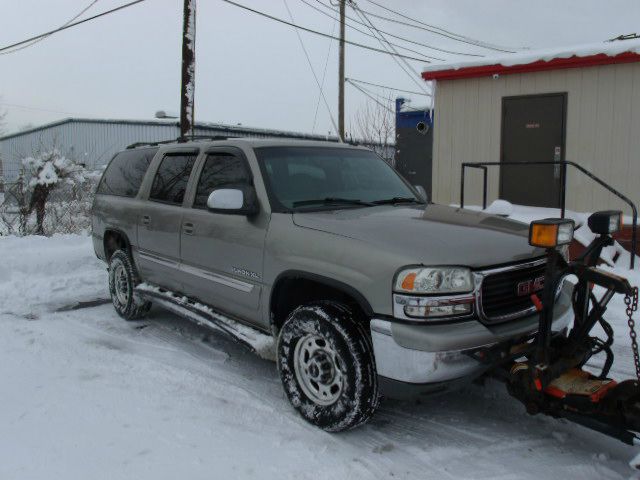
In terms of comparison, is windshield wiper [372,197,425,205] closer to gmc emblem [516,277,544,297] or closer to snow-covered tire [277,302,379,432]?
snow-covered tire [277,302,379,432]

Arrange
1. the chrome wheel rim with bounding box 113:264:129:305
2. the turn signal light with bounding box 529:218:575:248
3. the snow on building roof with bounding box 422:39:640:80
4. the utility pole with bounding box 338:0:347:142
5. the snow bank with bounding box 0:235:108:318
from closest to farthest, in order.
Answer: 1. the turn signal light with bounding box 529:218:575:248
2. the chrome wheel rim with bounding box 113:264:129:305
3. the snow bank with bounding box 0:235:108:318
4. the snow on building roof with bounding box 422:39:640:80
5. the utility pole with bounding box 338:0:347:142

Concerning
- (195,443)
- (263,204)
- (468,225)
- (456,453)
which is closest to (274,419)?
(195,443)

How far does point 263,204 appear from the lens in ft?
13.1

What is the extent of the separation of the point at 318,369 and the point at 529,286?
4.52 ft

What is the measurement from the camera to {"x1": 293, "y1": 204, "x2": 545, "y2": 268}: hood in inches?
122

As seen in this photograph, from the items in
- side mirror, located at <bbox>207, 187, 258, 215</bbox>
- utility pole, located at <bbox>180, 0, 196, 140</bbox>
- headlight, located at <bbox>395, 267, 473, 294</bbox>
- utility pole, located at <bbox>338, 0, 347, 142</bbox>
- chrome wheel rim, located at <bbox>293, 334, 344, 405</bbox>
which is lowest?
chrome wheel rim, located at <bbox>293, 334, 344, 405</bbox>

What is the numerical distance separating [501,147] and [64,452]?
9.23 meters

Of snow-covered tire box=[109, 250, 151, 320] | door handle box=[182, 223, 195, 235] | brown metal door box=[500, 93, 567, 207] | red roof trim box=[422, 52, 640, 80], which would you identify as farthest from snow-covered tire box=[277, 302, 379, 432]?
red roof trim box=[422, 52, 640, 80]

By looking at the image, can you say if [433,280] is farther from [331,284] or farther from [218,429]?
[218,429]

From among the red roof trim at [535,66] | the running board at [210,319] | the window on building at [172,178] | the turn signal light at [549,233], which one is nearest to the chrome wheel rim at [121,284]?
the running board at [210,319]

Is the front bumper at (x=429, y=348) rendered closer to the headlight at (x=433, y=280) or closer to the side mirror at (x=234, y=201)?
the headlight at (x=433, y=280)

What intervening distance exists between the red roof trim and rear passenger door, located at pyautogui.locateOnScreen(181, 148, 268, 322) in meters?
7.17

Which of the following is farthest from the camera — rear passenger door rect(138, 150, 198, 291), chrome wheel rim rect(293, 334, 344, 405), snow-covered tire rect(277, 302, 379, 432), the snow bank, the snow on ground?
the snow bank

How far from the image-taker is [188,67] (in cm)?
1045
